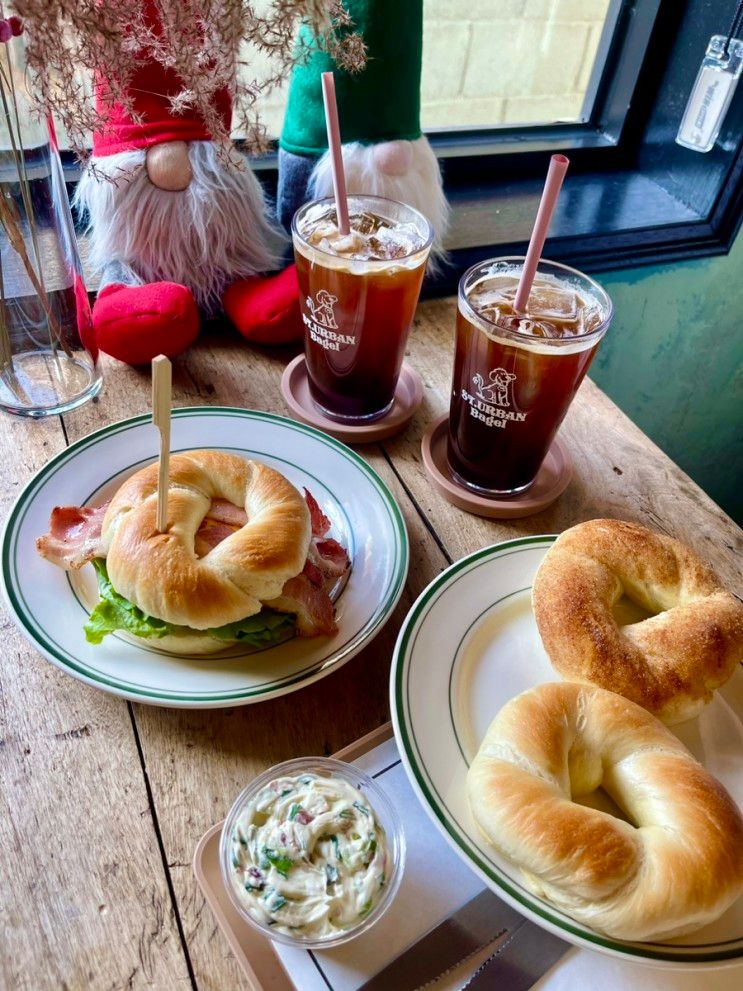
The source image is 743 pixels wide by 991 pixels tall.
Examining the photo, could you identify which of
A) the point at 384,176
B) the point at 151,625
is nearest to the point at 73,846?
the point at 151,625

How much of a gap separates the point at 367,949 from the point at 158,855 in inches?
8.5

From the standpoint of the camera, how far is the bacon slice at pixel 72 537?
889 mm

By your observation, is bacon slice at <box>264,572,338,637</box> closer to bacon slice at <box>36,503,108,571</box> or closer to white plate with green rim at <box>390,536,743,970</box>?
white plate with green rim at <box>390,536,743,970</box>

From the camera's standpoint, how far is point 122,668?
2.69 ft

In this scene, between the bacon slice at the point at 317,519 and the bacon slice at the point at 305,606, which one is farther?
the bacon slice at the point at 317,519

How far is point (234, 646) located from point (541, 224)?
612 mm

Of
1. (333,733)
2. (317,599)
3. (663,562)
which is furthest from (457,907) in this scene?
(663,562)

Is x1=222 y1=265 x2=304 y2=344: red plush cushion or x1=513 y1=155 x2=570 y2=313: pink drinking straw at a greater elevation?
x1=513 y1=155 x2=570 y2=313: pink drinking straw

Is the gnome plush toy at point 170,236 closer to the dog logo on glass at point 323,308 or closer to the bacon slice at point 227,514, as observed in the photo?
the dog logo on glass at point 323,308

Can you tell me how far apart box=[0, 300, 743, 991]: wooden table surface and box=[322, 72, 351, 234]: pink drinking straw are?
0.35m

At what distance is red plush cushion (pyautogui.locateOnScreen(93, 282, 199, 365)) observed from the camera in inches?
48.0

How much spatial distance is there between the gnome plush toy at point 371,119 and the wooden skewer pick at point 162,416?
0.75 m

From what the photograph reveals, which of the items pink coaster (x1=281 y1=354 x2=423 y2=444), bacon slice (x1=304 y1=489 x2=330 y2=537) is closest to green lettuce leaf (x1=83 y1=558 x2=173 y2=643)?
bacon slice (x1=304 y1=489 x2=330 y2=537)

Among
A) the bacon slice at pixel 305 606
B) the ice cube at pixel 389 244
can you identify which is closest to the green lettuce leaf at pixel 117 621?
the bacon slice at pixel 305 606
